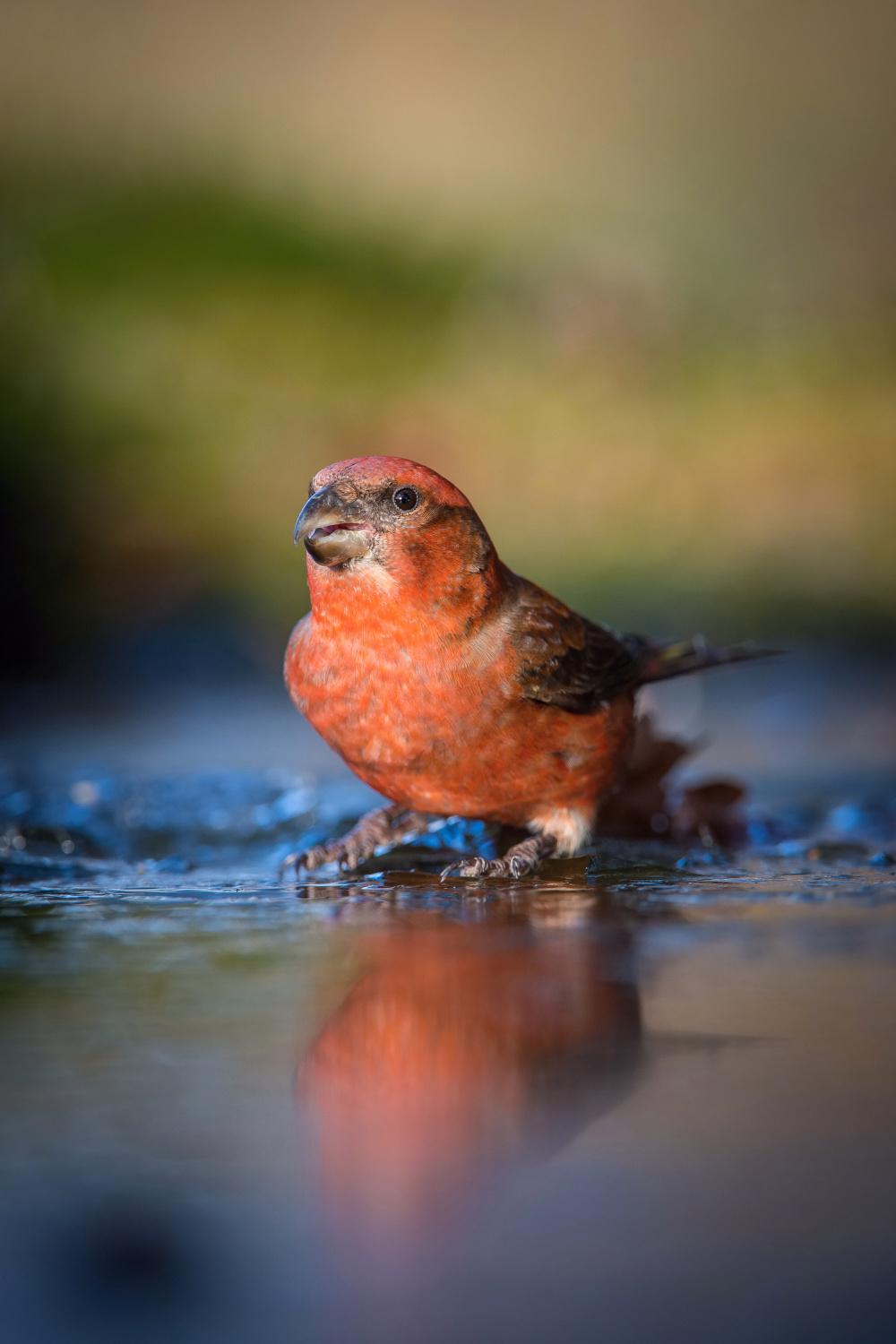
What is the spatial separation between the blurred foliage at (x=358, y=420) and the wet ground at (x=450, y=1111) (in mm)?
5653

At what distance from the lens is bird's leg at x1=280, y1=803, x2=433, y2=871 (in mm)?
2240

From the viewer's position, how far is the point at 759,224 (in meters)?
8.62

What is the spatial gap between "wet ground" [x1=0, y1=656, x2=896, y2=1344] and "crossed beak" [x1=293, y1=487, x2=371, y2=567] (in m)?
0.51

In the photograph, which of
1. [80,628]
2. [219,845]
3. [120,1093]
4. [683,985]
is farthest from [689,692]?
[120,1093]

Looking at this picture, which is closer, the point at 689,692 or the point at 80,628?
the point at 689,692

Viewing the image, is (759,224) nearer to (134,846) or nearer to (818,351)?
(818,351)

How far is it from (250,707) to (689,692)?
77.3 inches

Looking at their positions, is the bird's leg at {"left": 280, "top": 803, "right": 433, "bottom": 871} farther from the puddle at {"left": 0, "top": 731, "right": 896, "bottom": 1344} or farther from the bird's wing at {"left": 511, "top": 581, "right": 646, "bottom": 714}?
the puddle at {"left": 0, "top": 731, "right": 896, "bottom": 1344}

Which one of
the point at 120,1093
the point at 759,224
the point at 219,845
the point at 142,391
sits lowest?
the point at 120,1093

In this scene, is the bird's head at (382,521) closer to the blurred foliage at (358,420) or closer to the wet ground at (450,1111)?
the wet ground at (450,1111)

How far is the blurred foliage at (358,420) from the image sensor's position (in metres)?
7.48

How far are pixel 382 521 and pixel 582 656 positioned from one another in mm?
492

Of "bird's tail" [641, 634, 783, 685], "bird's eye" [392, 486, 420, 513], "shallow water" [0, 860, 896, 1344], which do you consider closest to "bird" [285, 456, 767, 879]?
"bird's eye" [392, 486, 420, 513]

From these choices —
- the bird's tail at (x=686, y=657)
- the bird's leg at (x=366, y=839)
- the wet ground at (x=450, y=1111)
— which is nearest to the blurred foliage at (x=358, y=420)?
the bird's tail at (x=686, y=657)
